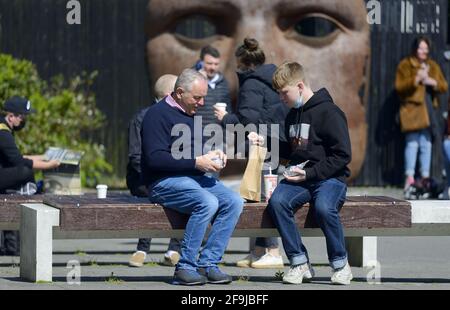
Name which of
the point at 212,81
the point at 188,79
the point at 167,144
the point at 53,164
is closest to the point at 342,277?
the point at 167,144

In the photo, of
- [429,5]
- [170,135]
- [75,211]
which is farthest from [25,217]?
[429,5]

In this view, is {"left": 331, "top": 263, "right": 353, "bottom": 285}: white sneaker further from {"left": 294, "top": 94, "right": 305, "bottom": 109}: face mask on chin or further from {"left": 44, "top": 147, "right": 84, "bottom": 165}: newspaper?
{"left": 44, "top": 147, "right": 84, "bottom": 165}: newspaper

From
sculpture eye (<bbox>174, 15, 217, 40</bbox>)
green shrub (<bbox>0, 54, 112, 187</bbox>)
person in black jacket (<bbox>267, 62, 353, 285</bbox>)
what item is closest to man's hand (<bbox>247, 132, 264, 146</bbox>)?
person in black jacket (<bbox>267, 62, 353, 285</bbox>)

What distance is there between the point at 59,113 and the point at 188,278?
26.2ft

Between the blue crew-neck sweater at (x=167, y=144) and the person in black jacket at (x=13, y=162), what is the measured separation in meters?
2.26

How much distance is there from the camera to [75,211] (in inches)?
389

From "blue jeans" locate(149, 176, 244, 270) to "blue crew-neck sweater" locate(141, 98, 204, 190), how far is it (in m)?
0.09

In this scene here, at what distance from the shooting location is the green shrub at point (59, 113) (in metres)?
17.0

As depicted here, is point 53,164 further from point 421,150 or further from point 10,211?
point 421,150

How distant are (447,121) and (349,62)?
4.85 ft

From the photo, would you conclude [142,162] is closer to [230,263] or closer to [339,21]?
[230,263]

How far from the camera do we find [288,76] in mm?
10156

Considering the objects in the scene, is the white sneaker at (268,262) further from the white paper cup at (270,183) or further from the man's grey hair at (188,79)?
the man's grey hair at (188,79)

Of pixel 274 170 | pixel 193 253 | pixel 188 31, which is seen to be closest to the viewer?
pixel 193 253
